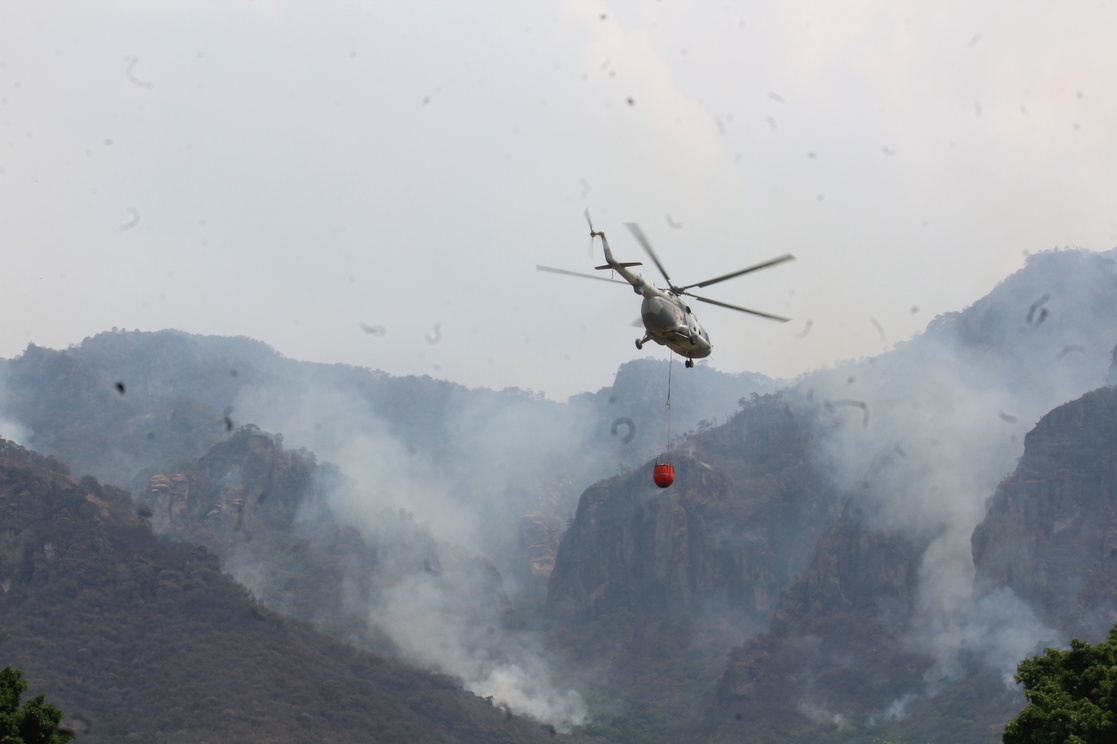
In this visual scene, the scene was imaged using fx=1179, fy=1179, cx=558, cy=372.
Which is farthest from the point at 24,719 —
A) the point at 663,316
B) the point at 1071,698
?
the point at 1071,698

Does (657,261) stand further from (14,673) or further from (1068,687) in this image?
(14,673)

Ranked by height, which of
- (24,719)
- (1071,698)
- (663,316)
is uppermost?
(663,316)

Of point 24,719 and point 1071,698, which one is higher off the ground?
point 1071,698

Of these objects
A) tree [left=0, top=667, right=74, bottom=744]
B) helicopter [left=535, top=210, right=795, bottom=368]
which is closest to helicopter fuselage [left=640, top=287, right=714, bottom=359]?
helicopter [left=535, top=210, right=795, bottom=368]

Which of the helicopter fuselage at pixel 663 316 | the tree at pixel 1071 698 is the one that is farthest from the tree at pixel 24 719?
the tree at pixel 1071 698

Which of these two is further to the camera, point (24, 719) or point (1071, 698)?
point (1071, 698)

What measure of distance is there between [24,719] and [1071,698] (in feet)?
172

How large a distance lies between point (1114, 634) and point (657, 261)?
32.4 m

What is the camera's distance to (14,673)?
A: 61938 millimetres

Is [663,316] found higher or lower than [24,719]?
higher

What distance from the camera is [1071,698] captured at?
194ft

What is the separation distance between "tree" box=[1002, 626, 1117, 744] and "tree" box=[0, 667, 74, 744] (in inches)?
1920

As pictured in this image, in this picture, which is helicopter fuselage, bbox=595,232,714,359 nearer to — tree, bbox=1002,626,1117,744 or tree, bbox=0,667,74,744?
tree, bbox=1002,626,1117,744

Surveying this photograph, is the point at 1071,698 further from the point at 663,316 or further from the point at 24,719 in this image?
the point at 24,719
